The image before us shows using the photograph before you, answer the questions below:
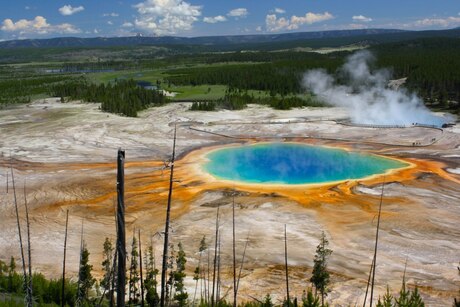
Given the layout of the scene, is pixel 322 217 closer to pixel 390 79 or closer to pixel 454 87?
pixel 454 87

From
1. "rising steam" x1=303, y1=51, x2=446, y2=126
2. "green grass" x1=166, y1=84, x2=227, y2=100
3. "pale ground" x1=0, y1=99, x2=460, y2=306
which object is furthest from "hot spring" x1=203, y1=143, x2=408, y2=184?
"green grass" x1=166, y1=84, x2=227, y2=100

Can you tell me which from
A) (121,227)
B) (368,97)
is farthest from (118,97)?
(121,227)

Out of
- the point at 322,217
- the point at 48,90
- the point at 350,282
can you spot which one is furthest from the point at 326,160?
the point at 48,90

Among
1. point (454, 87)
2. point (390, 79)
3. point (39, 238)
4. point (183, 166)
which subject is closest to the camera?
point (39, 238)

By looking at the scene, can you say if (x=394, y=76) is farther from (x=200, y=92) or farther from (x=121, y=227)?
(x=121, y=227)

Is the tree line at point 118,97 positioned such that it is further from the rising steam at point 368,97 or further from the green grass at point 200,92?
the rising steam at point 368,97

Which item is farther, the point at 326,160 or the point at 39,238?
the point at 326,160

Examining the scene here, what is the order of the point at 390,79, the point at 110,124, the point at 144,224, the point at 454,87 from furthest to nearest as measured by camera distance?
the point at 390,79 → the point at 454,87 → the point at 110,124 → the point at 144,224

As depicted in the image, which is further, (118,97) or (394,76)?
(394,76)
